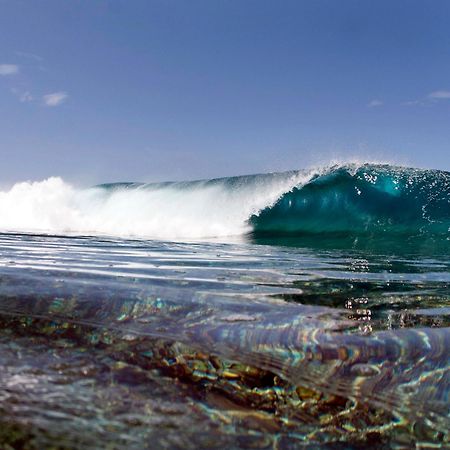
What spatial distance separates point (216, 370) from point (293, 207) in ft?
45.3

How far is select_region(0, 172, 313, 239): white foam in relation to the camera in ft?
46.7

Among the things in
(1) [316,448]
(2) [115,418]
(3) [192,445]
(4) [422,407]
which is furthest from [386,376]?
(2) [115,418]

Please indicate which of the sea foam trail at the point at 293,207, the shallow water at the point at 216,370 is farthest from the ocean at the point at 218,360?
the sea foam trail at the point at 293,207

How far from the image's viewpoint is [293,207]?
1479cm

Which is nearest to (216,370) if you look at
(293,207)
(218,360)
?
(218,360)

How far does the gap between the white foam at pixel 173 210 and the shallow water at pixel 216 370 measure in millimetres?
10961

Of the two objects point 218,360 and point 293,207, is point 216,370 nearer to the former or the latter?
point 218,360

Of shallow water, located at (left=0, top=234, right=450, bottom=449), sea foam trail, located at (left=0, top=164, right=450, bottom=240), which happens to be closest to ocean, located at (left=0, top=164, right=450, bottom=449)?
shallow water, located at (left=0, top=234, right=450, bottom=449)

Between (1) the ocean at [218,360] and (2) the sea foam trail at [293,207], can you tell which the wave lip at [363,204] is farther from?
(1) the ocean at [218,360]

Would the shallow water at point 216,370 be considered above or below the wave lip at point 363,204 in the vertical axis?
below

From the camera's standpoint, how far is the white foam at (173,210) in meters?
14.2

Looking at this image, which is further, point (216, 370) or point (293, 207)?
point (293, 207)

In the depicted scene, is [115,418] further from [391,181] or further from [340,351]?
[391,181]

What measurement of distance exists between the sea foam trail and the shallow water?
10939mm
